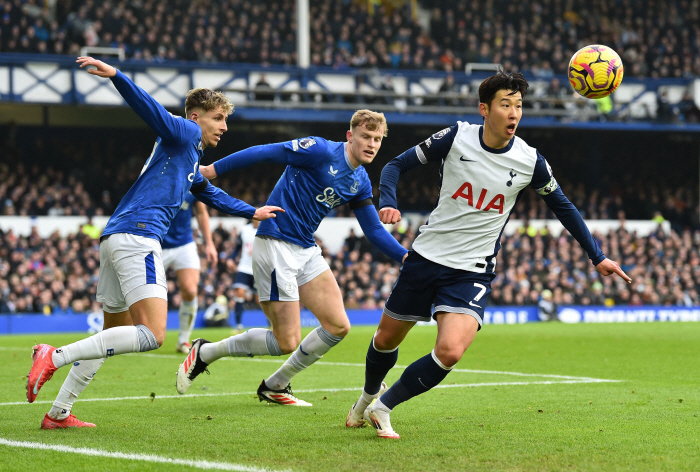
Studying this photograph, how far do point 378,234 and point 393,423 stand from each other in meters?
1.64

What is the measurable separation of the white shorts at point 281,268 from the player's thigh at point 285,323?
52 mm

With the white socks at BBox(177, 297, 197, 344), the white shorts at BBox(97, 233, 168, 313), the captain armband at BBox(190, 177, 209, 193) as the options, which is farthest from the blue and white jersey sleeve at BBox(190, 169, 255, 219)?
the white socks at BBox(177, 297, 197, 344)

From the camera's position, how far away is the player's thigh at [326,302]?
731 centimetres

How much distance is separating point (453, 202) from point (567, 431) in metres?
1.70

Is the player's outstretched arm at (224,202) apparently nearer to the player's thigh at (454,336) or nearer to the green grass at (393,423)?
the green grass at (393,423)

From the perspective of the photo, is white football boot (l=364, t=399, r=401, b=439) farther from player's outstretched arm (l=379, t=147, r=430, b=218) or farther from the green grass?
player's outstretched arm (l=379, t=147, r=430, b=218)

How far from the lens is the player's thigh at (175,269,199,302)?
1234 centimetres

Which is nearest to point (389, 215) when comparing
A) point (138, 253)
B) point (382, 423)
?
point (382, 423)

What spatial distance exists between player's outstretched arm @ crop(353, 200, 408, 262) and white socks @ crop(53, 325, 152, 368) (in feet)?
7.32

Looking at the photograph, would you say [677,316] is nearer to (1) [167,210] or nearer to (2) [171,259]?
(2) [171,259]

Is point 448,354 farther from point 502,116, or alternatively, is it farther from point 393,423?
point 502,116

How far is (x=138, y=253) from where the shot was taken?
233 inches

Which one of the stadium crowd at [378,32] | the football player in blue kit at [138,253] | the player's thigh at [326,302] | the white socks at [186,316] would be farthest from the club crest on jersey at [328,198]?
the stadium crowd at [378,32]

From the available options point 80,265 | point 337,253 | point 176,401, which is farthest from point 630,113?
point 176,401
